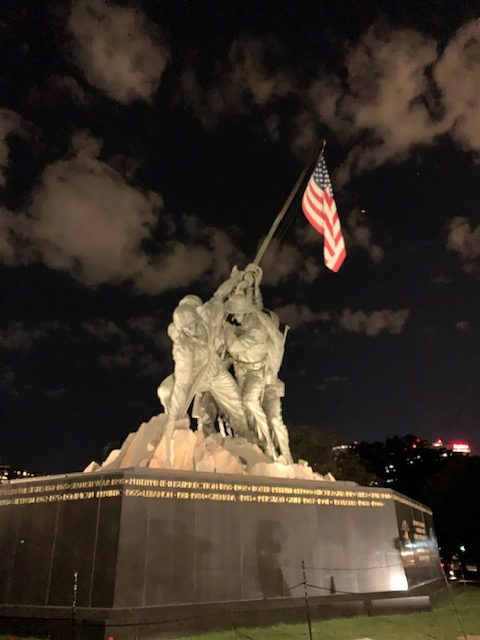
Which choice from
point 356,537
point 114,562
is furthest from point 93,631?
point 356,537

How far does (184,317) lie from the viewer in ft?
40.6

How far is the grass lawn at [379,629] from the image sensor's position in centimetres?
821

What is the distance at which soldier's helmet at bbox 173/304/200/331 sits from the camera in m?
12.4

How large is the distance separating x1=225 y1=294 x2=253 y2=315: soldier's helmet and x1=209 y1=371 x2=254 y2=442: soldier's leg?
1.75 meters

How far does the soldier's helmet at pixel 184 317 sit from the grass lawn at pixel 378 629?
627 centimetres

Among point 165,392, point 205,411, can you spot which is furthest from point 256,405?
point 165,392

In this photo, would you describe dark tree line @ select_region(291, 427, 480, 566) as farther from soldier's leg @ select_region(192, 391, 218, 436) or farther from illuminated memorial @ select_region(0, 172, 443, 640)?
illuminated memorial @ select_region(0, 172, 443, 640)

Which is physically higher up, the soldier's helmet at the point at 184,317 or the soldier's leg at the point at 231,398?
the soldier's helmet at the point at 184,317

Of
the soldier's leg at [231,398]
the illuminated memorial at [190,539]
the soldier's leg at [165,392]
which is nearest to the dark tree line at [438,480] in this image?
the soldier's leg at [231,398]

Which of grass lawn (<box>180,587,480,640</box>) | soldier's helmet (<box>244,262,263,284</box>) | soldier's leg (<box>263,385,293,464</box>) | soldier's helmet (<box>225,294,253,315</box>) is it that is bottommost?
grass lawn (<box>180,587,480,640</box>)

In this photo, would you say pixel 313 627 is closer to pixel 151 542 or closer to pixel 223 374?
pixel 151 542

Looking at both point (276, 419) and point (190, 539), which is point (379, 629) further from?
point (276, 419)

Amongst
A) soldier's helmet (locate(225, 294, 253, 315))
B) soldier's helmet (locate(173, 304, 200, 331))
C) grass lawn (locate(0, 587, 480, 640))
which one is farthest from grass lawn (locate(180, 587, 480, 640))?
soldier's helmet (locate(225, 294, 253, 315))

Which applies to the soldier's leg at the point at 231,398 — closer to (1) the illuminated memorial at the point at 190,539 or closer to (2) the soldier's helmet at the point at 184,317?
(1) the illuminated memorial at the point at 190,539
